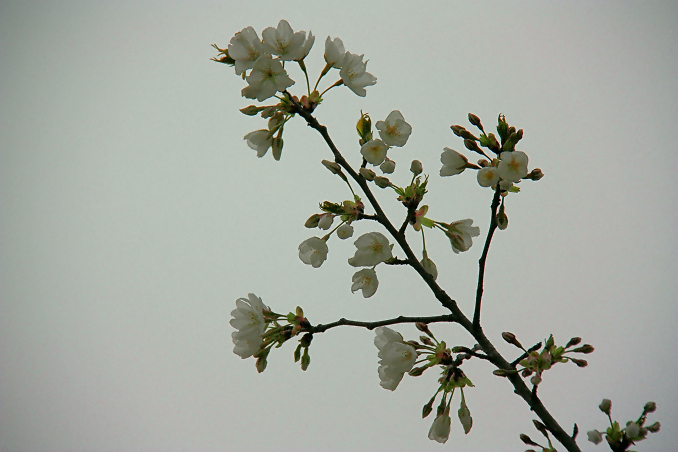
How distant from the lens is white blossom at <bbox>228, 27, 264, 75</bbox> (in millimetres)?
1041

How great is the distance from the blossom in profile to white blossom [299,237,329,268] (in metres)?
0.39

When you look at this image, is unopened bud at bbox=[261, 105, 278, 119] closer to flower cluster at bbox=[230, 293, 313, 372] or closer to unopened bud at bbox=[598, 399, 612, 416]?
flower cluster at bbox=[230, 293, 313, 372]

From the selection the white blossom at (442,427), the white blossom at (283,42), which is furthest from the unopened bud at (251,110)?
the white blossom at (442,427)

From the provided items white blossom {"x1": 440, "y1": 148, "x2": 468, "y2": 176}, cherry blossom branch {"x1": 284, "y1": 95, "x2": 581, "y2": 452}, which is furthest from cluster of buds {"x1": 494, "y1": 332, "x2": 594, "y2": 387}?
white blossom {"x1": 440, "y1": 148, "x2": 468, "y2": 176}

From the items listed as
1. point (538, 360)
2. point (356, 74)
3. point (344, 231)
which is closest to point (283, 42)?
point (356, 74)

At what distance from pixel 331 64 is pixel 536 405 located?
92cm

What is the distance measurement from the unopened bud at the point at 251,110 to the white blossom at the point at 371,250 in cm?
38

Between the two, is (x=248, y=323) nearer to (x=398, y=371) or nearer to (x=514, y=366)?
(x=398, y=371)

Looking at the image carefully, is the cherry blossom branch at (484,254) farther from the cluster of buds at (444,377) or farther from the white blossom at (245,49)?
the white blossom at (245,49)

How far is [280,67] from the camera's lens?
39.7 inches

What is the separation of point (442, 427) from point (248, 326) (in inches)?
21.1

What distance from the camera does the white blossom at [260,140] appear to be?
113 cm

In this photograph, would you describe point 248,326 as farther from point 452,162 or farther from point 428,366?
point 452,162

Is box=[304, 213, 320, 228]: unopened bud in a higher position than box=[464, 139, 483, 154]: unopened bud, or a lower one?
lower
